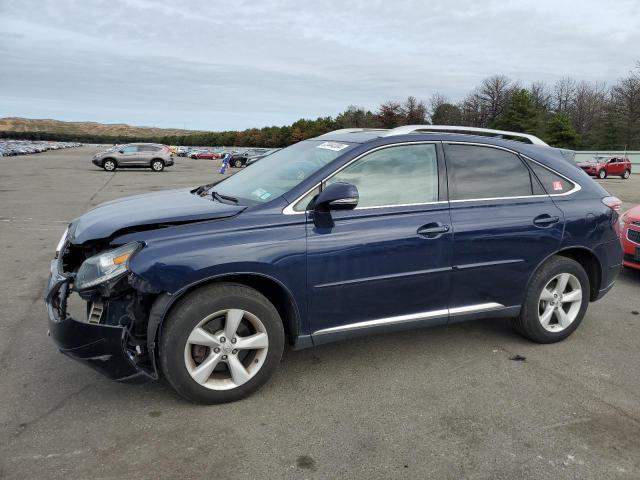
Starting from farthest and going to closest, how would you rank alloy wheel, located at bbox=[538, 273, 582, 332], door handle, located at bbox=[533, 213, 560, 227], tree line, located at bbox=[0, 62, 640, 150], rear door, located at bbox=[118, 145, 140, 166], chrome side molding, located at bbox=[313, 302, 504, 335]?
tree line, located at bbox=[0, 62, 640, 150], rear door, located at bbox=[118, 145, 140, 166], alloy wheel, located at bbox=[538, 273, 582, 332], door handle, located at bbox=[533, 213, 560, 227], chrome side molding, located at bbox=[313, 302, 504, 335]

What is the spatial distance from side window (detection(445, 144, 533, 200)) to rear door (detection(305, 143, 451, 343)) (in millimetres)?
129

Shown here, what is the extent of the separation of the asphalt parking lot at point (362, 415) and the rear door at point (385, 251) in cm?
47

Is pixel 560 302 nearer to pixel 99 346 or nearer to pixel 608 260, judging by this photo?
pixel 608 260

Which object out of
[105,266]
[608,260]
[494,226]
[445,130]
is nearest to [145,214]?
[105,266]

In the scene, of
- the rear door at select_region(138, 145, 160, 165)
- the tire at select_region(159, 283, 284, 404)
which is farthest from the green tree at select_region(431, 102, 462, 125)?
the tire at select_region(159, 283, 284, 404)

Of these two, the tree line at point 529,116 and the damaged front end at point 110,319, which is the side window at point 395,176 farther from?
the tree line at point 529,116

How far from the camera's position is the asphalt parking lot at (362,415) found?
274 centimetres

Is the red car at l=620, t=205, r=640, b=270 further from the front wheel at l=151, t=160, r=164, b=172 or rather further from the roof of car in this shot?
the front wheel at l=151, t=160, r=164, b=172

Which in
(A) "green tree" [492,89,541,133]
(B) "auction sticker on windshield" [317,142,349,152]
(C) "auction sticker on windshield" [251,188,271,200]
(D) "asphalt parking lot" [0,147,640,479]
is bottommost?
(D) "asphalt parking lot" [0,147,640,479]

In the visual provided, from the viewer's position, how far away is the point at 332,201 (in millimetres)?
3344

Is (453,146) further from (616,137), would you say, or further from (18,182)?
(616,137)

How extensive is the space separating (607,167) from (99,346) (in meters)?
37.9

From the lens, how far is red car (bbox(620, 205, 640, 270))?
21.4 ft

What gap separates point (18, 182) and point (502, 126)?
60.6 meters
